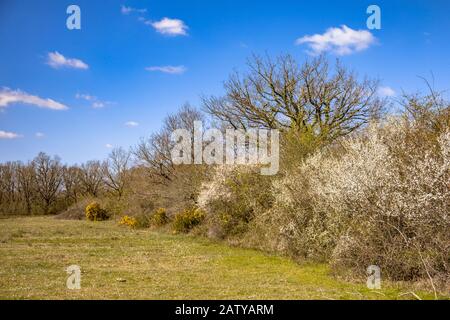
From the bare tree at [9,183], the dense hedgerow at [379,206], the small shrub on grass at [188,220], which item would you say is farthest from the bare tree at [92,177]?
the dense hedgerow at [379,206]

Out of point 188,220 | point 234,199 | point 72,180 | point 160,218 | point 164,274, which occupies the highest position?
point 72,180

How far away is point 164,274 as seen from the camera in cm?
1114

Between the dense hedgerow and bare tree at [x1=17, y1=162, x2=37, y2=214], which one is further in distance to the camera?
bare tree at [x1=17, y1=162, x2=37, y2=214]

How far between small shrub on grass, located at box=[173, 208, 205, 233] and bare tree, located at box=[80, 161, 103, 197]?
3805 centimetres

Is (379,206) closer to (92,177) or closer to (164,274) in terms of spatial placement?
(164,274)

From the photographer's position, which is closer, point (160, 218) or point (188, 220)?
point (188, 220)

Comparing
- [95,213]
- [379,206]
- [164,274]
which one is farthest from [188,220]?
[95,213]

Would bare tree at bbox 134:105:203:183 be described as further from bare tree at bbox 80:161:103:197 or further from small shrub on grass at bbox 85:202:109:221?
bare tree at bbox 80:161:103:197

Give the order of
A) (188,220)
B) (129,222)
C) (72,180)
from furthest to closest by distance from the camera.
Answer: (72,180), (129,222), (188,220)

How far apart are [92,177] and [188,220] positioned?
4203 cm

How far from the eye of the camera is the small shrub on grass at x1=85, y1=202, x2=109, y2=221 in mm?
37625

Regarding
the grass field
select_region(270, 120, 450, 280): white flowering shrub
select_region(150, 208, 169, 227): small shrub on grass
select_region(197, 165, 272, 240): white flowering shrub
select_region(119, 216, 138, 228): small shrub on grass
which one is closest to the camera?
the grass field

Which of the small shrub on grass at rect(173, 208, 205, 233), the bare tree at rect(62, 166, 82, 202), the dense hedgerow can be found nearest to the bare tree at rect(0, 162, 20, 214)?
the bare tree at rect(62, 166, 82, 202)

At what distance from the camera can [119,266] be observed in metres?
12.4
